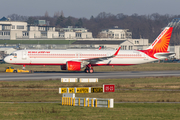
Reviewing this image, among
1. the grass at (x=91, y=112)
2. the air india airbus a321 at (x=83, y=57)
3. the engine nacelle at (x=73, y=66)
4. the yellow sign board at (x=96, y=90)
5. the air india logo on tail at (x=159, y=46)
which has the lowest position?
the grass at (x=91, y=112)

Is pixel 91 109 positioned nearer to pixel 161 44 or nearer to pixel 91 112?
pixel 91 112

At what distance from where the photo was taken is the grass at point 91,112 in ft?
64.3

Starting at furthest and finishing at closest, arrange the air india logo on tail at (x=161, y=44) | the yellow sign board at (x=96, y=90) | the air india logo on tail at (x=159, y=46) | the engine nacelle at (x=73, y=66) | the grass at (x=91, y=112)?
the air india logo on tail at (x=161, y=44) < the air india logo on tail at (x=159, y=46) < the engine nacelle at (x=73, y=66) < the yellow sign board at (x=96, y=90) < the grass at (x=91, y=112)

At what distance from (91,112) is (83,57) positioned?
132ft

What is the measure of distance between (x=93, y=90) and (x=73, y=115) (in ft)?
35.7

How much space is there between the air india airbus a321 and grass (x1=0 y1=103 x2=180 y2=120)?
34.9 m

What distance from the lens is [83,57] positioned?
6106 centimetres

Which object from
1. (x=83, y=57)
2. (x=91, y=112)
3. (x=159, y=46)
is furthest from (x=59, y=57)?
(x=91, y=112)

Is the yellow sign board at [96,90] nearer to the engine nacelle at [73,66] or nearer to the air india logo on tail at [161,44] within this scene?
the engine nacelle at [73,66]

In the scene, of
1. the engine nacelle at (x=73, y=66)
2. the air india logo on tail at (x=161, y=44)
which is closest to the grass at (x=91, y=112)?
the engine nacelle at (x=73, y=66)

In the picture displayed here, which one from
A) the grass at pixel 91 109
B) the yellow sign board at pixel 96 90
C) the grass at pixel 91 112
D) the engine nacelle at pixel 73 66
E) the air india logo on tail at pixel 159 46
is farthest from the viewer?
the air india logo on tail at pixel 159 46

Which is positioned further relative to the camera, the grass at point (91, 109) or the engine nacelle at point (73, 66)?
the engine nacelle at point (73, 66)

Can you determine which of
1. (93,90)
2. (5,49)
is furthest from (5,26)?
(93,90)

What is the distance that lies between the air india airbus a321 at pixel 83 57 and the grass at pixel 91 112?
1373 inches
